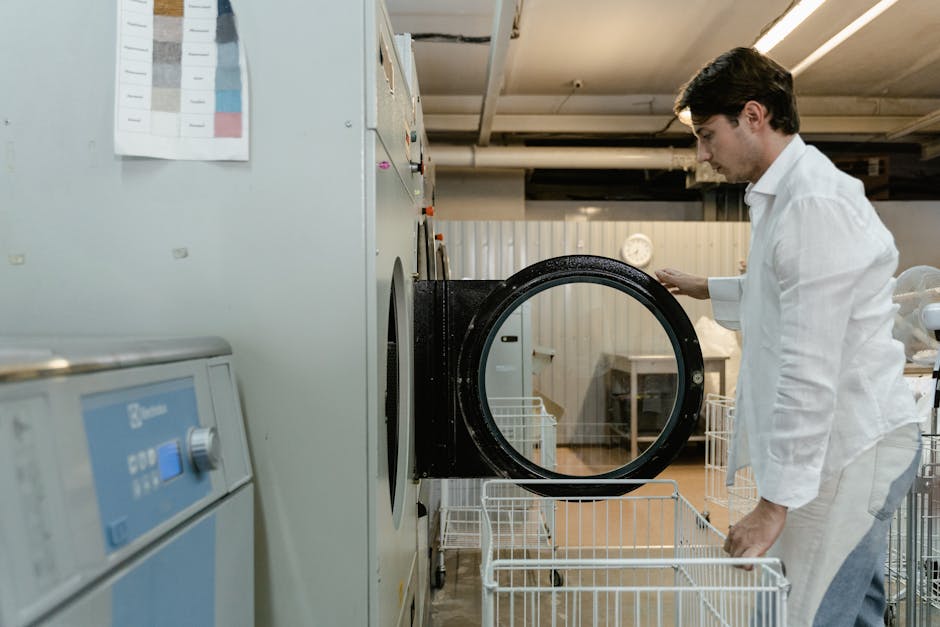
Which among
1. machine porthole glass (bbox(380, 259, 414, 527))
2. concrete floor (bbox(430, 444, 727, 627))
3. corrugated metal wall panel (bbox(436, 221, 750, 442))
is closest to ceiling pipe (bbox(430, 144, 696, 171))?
corrugated metal wall panel (bbox(436, 221, 750, 442))

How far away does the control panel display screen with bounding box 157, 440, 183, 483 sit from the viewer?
0.79 m

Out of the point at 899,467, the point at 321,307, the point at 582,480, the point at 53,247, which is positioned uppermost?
the point at 53,247

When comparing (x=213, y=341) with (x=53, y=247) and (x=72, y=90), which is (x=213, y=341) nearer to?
(x=53, y=247)

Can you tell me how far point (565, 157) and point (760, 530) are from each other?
17.7 ft

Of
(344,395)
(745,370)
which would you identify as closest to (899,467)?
(745,370)

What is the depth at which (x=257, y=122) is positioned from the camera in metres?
1.11

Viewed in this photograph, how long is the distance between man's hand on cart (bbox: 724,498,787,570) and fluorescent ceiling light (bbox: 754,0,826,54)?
123 inches

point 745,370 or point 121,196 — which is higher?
point 121,196

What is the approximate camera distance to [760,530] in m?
1.18

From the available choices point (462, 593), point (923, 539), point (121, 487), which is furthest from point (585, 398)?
point (121, 487)

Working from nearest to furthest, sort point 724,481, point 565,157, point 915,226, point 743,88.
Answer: point 743,88
point 724,481
point 565,157
point 915,226

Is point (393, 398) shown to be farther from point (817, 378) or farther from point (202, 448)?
point (817, 378)

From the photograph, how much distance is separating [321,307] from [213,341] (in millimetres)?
182

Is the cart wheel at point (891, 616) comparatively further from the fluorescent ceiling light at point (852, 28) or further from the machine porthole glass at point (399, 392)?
the fluorescent ceiling light at point (852, 28)
